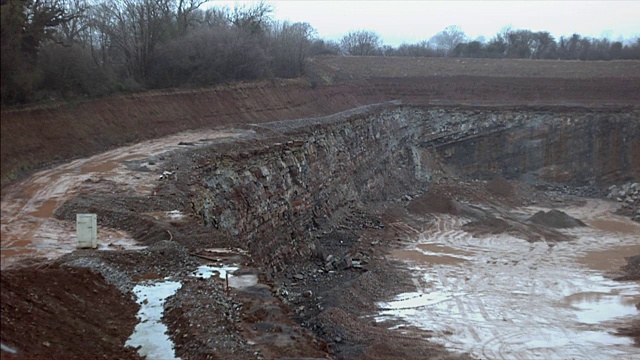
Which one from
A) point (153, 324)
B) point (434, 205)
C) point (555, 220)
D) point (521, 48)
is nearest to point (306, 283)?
point (153, 324)

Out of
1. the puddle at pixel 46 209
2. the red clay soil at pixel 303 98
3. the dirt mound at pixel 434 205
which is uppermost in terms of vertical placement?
the red clay soil at pixel 303 98

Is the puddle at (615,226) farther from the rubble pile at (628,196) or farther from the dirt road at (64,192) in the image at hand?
the dirt road at (64,192)

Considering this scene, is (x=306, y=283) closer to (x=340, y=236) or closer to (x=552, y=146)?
(x=340, y=236)

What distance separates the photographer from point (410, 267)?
24203 mm

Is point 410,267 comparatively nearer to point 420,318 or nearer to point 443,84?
point 420,318

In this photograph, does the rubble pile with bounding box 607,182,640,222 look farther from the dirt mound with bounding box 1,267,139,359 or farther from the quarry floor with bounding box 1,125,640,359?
the dirt mound with bounding box 1,267,139,359

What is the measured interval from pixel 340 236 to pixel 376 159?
12.1 meters

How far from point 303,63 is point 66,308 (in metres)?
38.1

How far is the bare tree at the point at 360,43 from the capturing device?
252 ft

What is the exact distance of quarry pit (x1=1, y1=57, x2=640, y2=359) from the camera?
10938 millimetres

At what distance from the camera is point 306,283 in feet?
69.1

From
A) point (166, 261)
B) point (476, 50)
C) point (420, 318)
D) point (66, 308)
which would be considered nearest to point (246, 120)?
point (420, 318)

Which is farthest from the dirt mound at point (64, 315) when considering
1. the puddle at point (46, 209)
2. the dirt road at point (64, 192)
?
the puddle at point (46, 209)

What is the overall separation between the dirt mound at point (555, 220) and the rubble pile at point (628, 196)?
4537 millimetres
